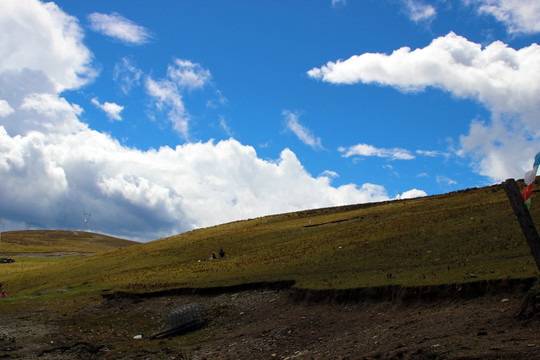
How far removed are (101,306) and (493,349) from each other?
1190 inches

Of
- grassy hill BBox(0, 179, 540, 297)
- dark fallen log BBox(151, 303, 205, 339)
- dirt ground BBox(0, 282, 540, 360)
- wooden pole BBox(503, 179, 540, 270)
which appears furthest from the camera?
grassy hill BBox(0, 179, 540, 297)

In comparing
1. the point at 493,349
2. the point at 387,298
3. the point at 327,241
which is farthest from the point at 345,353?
the point at 327,241

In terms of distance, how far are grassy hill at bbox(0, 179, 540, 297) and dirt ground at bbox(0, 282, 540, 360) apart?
2.42 meters

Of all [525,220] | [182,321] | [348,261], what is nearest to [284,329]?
[182,321]

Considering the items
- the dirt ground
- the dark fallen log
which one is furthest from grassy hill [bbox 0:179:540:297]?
the dark fallen log

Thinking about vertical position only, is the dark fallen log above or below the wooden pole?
below

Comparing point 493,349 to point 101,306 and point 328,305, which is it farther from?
point 101,306

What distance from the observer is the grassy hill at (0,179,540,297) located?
26.5m

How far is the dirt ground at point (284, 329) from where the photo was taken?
14312mm

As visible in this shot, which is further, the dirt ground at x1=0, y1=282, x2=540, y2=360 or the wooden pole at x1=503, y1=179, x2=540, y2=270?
the wooden pole at x1=503, y1=179, x2=540, y2=270

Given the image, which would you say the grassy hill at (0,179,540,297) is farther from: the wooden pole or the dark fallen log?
the dark fallen log

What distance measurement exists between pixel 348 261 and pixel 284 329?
53.0 feet

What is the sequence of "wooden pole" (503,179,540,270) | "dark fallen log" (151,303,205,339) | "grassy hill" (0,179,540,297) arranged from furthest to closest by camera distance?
"grassy hill" (0,179,540,297) < "dark fallen log" (151,303,205,339) < "wooden pole" (503,179,540,270)

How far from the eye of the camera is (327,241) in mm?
53938
